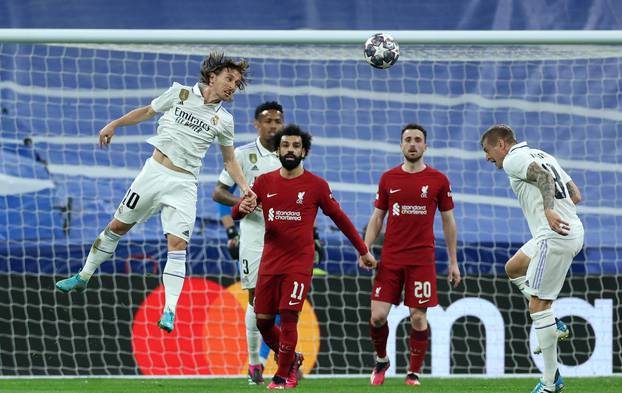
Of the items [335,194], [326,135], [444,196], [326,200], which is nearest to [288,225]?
[326,200]

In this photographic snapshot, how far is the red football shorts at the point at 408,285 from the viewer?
381 inches

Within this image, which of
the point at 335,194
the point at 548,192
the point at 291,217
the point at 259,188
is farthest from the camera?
the point at 335,194

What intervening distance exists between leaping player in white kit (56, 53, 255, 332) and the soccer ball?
114cm

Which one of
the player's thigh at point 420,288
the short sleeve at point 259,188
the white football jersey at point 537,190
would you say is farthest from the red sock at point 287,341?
the white football jersey at point 537,190

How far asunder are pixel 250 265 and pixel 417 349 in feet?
5.14

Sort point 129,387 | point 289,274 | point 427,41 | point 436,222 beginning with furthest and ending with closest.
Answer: point 436,222 < point 427,41 < point 129,387 < point 289,274

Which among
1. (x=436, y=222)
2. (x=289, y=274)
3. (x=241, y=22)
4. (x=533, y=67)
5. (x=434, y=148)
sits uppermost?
(x=241, y=22)

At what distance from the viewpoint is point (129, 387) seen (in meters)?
9.42

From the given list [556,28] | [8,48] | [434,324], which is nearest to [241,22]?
[8,48]

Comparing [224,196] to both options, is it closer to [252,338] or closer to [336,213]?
[252,338]

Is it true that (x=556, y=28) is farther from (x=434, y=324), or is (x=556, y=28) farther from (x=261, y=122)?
(x=261, y=122)

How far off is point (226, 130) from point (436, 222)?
432 cm

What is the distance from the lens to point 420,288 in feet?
31.7

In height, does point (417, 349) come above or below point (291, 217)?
below
